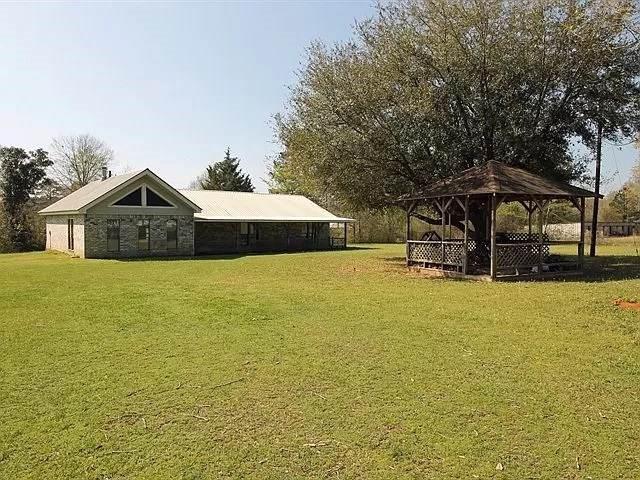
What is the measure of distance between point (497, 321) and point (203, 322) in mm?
5189

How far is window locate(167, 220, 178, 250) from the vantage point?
93.5ft

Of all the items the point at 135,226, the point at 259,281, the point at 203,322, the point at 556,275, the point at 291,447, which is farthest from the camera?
the point at 135,226

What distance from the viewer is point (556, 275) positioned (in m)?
16.9

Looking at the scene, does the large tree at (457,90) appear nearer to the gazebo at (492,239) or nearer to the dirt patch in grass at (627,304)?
the gazebo at (492,239)

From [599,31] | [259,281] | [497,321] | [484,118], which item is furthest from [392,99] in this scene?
[497,321]

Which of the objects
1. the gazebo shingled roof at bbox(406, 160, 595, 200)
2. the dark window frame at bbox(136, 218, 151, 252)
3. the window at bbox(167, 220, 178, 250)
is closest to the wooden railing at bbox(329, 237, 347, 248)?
the window at bbox(167, 220, 178, 250)

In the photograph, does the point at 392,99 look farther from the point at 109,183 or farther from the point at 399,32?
the point at 109,183

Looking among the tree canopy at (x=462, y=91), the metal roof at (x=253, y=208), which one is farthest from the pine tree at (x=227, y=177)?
the tree canopy at (x=462, y=91)

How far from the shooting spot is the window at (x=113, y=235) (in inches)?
1046

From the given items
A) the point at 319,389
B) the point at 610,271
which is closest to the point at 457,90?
the point at 610,271

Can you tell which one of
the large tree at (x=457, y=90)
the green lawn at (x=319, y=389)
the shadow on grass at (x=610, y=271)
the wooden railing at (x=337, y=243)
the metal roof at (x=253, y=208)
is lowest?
the green lawn at (x=319, y=389)

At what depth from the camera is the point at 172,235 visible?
93.9 feet

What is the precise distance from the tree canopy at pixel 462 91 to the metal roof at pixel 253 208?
11658mm

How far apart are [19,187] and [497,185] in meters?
34.6
